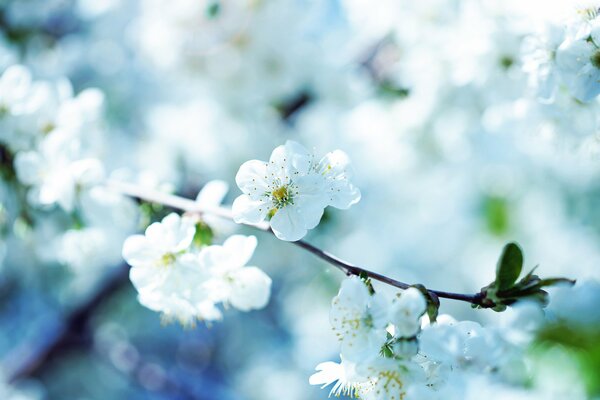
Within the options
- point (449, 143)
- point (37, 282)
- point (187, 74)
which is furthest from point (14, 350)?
point (449, 143)

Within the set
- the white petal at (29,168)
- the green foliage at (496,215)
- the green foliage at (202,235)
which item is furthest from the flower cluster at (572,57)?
the green foliage at (496,215)

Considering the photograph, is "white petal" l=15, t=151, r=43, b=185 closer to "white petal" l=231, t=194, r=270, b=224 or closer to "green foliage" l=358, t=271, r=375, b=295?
"white petal" l=231, t=194, r=270, b=224

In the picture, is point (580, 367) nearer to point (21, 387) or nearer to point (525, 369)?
point (525, 369)

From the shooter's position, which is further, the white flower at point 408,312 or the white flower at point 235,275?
the white flower at point 235,275

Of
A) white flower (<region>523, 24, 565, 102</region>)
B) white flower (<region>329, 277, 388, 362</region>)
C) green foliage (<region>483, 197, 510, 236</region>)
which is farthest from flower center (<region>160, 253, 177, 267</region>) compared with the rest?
green foliage (<region>483, 197, 510, 236</region>)

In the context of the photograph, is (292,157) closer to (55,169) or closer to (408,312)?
(408,312)

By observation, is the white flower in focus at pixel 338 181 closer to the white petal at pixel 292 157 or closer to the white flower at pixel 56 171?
the white petal at pixel 292 157
